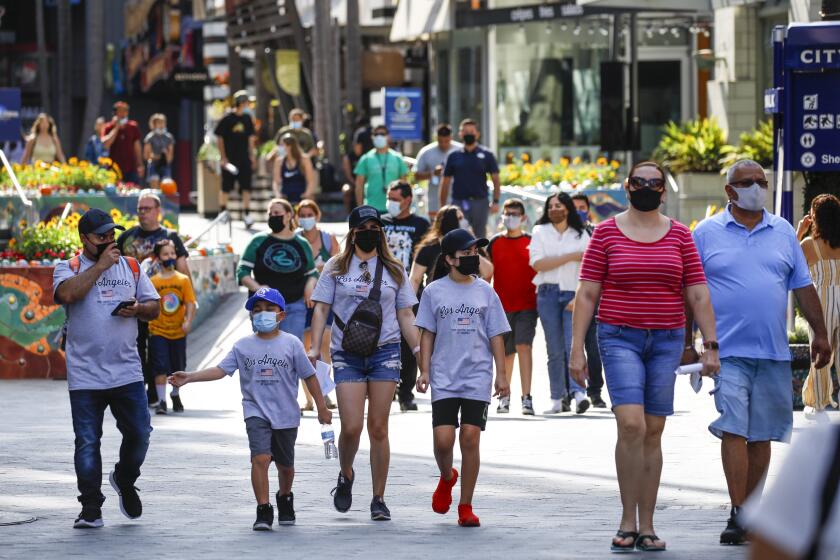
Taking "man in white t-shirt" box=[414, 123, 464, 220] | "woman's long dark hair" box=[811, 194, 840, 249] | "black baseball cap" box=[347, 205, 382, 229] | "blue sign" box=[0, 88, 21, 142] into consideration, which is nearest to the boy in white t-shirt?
"black baseball cap" box=[347, 205, 382, 229]

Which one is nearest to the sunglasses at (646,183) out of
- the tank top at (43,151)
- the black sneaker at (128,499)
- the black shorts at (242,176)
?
the black sneaker at (128,499)

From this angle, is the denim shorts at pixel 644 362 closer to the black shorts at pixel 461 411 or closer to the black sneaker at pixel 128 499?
the black shorts at pixel 461 411

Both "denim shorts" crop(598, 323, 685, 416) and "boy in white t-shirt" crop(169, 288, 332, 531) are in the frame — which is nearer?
"denim shorts" crop(598, 323, 685, 416)

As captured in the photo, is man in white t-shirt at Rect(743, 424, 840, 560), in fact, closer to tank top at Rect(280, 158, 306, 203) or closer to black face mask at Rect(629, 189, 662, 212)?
black face mask at Rect(629, 189, 662, 212)

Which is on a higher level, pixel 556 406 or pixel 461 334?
pixel 461 334

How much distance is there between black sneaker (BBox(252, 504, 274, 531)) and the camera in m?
8.59

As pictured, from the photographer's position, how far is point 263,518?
28.2 ft

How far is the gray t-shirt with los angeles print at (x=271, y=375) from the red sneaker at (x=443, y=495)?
2.61 ft

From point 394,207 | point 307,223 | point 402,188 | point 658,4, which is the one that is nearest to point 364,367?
point 402,188

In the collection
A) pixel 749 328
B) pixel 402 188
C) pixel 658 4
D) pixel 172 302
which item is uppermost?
pixel 658 4

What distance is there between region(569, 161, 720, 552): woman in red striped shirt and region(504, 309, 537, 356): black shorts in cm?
708

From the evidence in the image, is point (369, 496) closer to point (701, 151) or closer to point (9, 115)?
point (701, 151)

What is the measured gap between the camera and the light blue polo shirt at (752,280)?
7.81 metres

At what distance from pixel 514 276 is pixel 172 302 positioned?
110 inches
